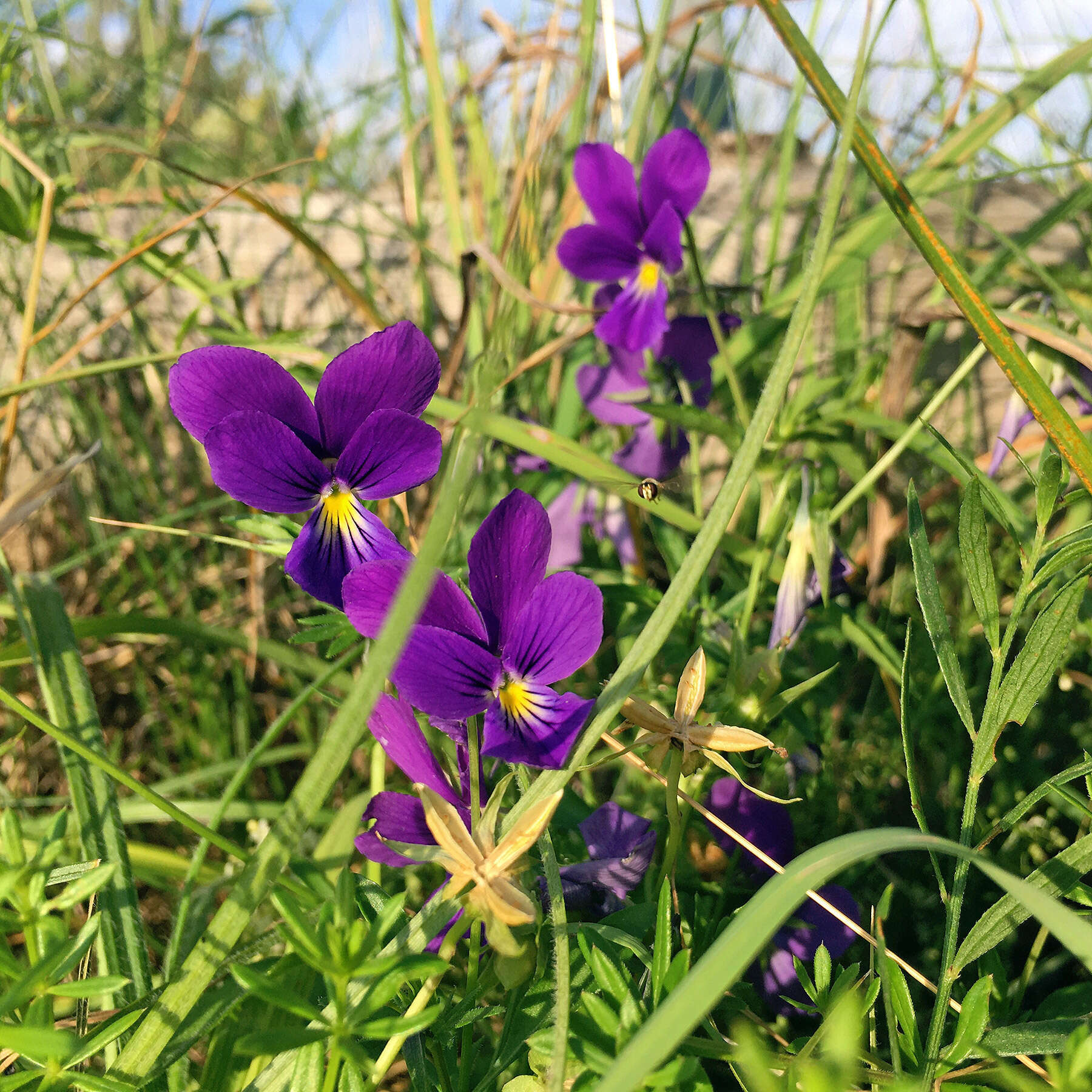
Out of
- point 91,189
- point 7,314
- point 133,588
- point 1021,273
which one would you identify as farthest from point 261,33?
point 1021,273

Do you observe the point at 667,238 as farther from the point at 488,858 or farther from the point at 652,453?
the point at 488,858

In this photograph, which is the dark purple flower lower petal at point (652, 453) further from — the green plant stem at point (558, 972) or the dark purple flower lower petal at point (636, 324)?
the green plant stem at point (558, 972)

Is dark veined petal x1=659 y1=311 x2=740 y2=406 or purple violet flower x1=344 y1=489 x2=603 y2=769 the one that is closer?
purple violet flower x1=344 y1=489 x2=603 y2=769

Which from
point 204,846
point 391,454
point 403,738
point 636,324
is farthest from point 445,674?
point 636,324

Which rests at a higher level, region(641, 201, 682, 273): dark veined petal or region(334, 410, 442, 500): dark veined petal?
region(641, 201, 682, 273): dark veined petal

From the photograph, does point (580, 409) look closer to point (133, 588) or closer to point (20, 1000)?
point (133, 588)

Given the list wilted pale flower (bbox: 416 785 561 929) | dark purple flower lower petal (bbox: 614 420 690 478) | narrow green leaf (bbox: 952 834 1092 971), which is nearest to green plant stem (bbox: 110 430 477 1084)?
wilted pale flower (bbox: 416 785 561 929)

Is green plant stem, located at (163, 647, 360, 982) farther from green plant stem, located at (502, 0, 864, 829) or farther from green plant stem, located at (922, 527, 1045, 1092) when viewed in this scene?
green plant stem, located at (922, 527, 1045, 1092)
